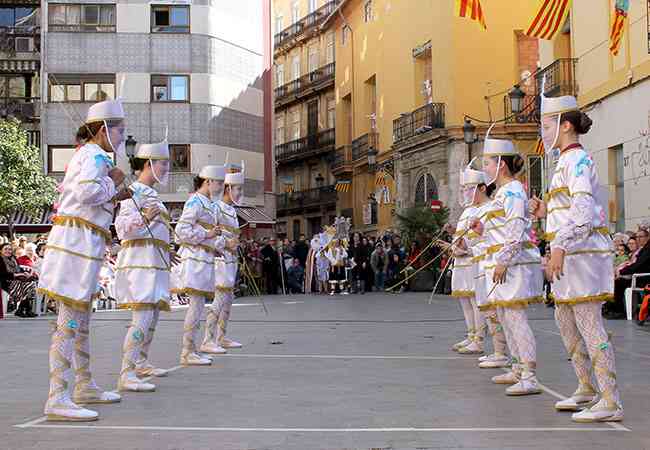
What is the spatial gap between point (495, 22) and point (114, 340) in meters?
26.2

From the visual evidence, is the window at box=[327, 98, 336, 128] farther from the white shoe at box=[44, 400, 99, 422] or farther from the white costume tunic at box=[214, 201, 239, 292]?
the white shoe at box=[44, 400, 99, 422]

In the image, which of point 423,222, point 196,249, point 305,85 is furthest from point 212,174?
point 305,85

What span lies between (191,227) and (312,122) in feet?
169

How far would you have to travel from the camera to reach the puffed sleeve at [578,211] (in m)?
7.37

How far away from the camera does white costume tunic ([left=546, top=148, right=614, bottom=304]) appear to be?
24.3 feet

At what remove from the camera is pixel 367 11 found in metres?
50.5

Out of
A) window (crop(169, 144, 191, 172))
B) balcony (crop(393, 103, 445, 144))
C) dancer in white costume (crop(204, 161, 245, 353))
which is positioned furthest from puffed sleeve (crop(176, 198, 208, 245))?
window (crop(169, 144, 191, 172))

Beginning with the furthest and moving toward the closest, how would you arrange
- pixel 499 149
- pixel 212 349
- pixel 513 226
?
pixel 212 349 < pixel 499 149 < pixel 513 226

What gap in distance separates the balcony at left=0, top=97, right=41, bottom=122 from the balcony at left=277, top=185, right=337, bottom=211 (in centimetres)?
1883

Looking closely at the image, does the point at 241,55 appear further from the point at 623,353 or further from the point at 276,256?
the point at 623,353

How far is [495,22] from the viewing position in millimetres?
37250

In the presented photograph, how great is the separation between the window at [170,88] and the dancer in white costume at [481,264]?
3231cm

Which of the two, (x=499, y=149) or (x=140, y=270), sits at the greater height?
(x=499, y=149)

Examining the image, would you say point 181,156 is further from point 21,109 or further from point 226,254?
point 226,254
